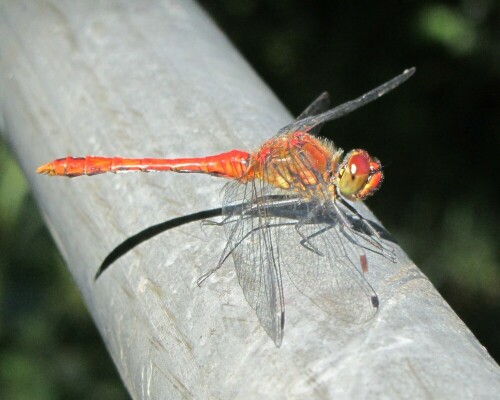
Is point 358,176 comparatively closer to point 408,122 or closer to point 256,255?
point 256,255

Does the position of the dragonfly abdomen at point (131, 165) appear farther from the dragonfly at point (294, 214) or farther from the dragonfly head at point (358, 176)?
the dragonfly head at point (358, 176)

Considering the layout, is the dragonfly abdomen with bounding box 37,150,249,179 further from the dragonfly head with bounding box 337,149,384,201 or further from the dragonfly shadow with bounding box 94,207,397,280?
the dragonfly head with bounding box 337,149,384,201

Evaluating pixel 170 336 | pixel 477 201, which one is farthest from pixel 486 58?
pixel 170 336

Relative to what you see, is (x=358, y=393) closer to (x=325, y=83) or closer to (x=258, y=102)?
(x=258, y=102)

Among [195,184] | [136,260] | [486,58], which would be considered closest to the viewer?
[136,260]

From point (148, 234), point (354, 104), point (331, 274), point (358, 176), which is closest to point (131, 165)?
point (148, 234)

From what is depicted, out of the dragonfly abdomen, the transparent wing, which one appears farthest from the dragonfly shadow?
the transparent wing
